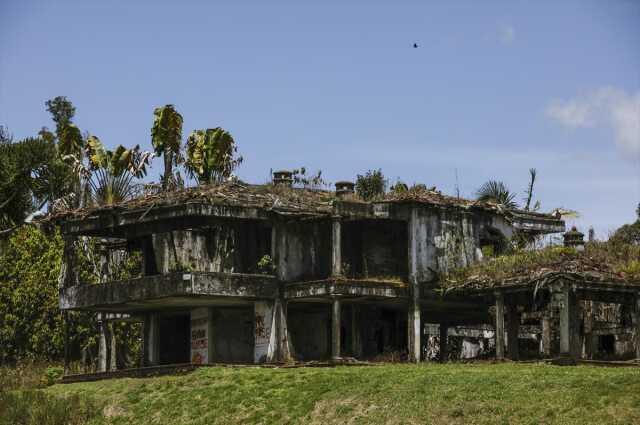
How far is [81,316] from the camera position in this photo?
71438 millimetres

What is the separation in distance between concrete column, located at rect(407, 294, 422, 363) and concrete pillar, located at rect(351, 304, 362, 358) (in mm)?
3025

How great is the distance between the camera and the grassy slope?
38.5m

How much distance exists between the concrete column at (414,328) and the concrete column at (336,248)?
328 centimetres

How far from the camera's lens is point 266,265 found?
57062 mm

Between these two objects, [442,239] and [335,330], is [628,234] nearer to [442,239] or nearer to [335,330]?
[442,239]

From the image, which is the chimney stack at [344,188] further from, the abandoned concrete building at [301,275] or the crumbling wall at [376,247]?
the crumbling wall at [376,247]

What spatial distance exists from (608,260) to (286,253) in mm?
13271

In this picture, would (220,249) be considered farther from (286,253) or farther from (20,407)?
(20,407)

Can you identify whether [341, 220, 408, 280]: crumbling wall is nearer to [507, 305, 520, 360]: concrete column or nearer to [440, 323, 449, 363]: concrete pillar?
[507, 305, 520, 360]: concrete column

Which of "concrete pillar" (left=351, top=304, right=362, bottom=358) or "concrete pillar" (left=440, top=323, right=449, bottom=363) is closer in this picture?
"concrete pillar" (left=351, top=304, right=362, bottom=358)

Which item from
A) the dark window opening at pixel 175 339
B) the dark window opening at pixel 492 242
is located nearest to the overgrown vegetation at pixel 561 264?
the dark window opening at pixel 492 242

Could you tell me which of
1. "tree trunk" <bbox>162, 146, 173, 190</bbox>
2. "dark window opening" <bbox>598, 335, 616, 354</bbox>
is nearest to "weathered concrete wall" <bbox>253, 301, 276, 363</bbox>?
"tree trunk" <bbox>162, 146, 173, 190</bbox>

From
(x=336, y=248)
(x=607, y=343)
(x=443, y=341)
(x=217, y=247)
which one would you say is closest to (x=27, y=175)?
(x=217, y=247)

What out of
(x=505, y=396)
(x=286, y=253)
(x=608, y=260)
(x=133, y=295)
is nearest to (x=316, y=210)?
(x=286, y=253)
